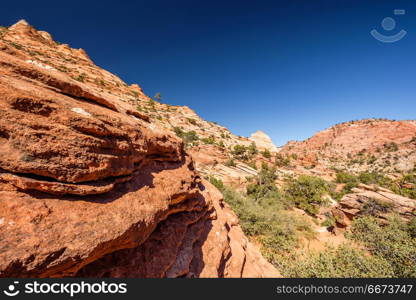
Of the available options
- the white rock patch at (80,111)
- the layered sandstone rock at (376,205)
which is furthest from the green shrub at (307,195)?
the white rock patch at (80,111)

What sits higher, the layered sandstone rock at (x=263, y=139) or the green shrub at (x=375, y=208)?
the layered sandstone rock at (x=263, y=139)

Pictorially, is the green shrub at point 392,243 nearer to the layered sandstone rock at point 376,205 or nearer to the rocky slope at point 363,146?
the layered sandstone rock at point 376,205

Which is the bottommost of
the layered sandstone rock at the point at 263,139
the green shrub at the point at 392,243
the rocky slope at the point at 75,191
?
the green shrub at the point at 392,243

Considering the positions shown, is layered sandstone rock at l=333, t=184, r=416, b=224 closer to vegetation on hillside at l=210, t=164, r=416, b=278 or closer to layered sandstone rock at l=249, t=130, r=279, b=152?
vegetation on hillside at l=210, t=164, r=416, b=278

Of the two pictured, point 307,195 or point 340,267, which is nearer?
point 340,267

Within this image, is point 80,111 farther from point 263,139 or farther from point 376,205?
point 263,139

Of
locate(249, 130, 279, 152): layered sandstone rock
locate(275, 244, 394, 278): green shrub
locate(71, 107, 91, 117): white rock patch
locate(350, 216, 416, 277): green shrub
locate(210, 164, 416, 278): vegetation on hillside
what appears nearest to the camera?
locate(71, 107, 91, 117): white rock patch

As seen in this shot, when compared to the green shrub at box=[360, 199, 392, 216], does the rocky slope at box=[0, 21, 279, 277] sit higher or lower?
higher

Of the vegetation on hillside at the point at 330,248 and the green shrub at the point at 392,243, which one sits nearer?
the vegetation on hillside at the point at 330,248

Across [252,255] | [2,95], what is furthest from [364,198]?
[2,95]

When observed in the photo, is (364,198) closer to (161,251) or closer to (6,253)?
(161,251)

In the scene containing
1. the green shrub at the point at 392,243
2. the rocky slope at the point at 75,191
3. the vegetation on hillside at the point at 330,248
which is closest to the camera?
the rocky slope at the point at 75,191

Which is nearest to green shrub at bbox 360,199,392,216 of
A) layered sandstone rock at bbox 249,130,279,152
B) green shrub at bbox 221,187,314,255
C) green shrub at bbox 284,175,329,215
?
green shrub at bbox 221,187,314,255

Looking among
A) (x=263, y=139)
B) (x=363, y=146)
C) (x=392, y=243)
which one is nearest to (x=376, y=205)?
(x=392, y=243)
